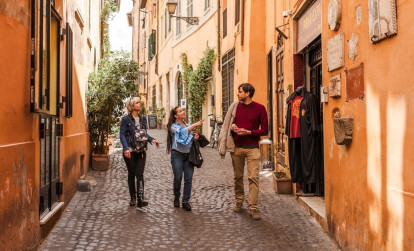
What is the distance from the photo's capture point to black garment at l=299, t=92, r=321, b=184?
6344 mm

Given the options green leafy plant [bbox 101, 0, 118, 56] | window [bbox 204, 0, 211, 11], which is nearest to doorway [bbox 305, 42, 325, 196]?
green leafy plant [bbox 101, 0, 118, 56]

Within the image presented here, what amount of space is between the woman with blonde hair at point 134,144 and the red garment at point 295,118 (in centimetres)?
191

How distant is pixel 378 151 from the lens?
370 cm

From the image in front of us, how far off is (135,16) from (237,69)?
3334 cm

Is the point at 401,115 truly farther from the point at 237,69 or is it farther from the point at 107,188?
the point at 237,69

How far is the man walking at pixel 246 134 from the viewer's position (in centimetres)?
605

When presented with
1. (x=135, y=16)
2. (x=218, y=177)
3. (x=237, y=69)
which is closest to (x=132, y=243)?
(x=218, y=177)

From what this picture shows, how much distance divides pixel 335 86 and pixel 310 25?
1.98m

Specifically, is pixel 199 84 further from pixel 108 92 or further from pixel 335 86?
pixel 335 86

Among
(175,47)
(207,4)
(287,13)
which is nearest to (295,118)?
(287,13)

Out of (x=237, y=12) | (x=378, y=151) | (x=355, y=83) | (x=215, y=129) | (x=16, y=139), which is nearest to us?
(x=378, y=151)

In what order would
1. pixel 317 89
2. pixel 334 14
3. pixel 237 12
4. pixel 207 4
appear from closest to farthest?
pixel 334 14 → pixel 317 89 → pixel 237 12 → pixel 207 4

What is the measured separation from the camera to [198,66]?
17797 mm

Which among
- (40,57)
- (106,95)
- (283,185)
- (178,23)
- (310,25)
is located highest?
(178,23)
